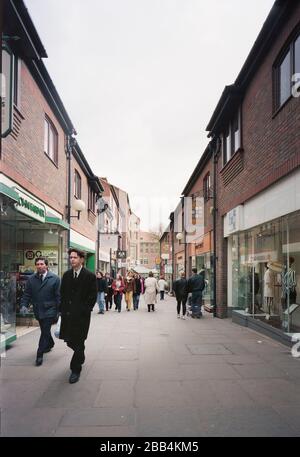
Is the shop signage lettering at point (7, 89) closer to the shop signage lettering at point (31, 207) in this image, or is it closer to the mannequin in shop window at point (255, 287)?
the shop signage lettering at point (31, 207)

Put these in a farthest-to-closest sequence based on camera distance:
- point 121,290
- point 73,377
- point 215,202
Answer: point 121,290, point 215,202, point 73,377

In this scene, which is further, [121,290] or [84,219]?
[84,219]

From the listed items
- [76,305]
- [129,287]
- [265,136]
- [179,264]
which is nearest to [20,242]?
[129,287]

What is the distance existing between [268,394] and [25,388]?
2973 millimetres

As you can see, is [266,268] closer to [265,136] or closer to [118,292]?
[265,136]

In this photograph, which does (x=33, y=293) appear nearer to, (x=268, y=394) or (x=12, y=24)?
(x=268, y=394)

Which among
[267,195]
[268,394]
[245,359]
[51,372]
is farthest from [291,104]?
[51,372]

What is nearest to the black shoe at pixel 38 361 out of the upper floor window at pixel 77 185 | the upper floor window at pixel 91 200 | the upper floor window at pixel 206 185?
the upper floor window at pixel 77 185

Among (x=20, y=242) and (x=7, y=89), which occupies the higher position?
(x=7, y=89)

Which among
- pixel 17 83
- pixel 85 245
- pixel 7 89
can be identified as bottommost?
pixel 85 245

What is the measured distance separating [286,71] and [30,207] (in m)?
6.39

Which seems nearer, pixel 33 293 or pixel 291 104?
pixel 33 293

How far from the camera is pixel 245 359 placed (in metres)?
7.05

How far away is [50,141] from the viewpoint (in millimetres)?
13312
